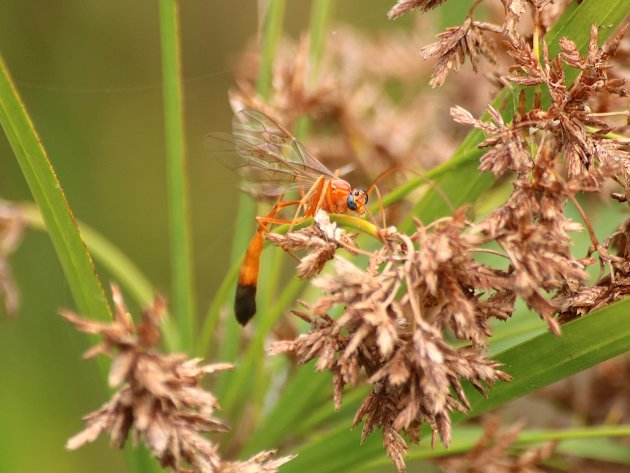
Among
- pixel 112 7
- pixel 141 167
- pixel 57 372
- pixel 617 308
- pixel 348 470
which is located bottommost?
pixel 348 470

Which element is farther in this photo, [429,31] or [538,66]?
[429,31]

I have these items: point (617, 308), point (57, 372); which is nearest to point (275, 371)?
point (57, 372)

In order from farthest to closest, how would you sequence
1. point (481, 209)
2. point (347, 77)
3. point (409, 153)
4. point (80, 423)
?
point (80, 423) → point (347, 77) → point (409, 153) → point (481, 209)

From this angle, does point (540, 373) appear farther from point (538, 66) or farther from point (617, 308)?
point (538, 66)

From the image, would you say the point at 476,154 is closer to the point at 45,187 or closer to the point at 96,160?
the point at 45,187

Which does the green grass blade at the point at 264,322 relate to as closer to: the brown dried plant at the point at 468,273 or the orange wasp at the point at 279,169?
the orange wasp at the point at 279,169

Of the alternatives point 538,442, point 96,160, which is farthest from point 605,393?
point 96,160

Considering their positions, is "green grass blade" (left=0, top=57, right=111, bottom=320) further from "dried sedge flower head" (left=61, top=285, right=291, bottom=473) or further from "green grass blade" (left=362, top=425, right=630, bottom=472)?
"green grass blade" (left=362, top=425, right=630, bottom=472)

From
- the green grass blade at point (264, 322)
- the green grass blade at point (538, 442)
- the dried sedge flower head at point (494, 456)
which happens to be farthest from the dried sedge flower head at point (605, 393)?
the green grass blade at point (264, 322)
